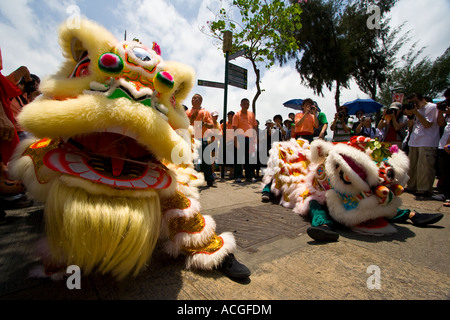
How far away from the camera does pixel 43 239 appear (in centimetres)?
133

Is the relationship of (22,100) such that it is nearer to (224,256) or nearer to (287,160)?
(224,256)

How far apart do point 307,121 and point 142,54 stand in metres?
3.73

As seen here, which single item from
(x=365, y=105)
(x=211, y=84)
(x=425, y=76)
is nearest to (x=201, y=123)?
(x=211, y=84)

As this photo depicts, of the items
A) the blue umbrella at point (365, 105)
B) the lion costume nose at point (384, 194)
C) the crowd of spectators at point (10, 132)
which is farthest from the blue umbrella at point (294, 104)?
the crowd of spectators at point (10, 132)

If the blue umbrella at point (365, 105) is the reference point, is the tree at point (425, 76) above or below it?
above

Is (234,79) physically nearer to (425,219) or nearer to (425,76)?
(425,219)

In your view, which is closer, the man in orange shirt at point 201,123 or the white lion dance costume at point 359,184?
the white lion dance costume at point 359,184

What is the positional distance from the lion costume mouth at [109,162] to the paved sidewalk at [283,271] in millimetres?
616

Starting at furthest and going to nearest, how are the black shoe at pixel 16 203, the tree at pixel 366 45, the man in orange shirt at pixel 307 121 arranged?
the tree at pixel 366 45 → the man in orange shirt at pixel 307 121 → the black shoe at pixel 16 203

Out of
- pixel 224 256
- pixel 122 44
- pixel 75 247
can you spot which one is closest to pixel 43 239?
pixel 75 247

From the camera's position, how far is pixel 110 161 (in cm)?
137

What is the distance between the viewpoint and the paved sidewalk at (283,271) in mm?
1362

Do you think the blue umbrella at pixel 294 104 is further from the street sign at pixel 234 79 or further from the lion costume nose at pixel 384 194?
the lion costume nose at pixel 384 194
